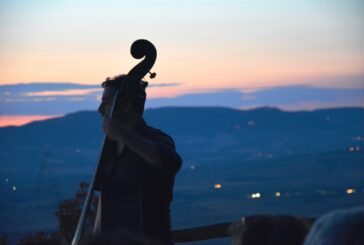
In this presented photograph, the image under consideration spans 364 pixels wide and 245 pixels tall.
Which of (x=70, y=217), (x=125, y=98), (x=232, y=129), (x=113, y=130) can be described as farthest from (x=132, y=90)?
(x=232, y=129)

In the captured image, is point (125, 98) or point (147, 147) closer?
point (147, 147)

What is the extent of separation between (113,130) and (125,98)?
1.07 feet

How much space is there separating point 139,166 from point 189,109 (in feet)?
614

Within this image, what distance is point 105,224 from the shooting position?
15.2ft

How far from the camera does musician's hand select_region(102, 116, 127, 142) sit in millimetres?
4566

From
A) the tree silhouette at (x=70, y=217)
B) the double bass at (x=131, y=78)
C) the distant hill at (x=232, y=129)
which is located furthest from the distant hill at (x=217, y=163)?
the double bass at (x=131, y=78)

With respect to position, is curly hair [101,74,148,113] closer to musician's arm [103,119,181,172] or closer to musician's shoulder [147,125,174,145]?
musician's shoulder [147,125,174,145]

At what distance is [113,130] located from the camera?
15.0 ft

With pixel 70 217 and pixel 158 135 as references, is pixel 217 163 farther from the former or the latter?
pixel 158 135

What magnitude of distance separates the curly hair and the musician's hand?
11.5 inches

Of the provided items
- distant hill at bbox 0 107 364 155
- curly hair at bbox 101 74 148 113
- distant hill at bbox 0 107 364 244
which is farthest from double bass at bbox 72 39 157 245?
distant hill at bbox 0 107 364 155

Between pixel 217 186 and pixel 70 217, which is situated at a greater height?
pixel 217 186

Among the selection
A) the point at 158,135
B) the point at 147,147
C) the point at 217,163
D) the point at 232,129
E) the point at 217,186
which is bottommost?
the point at 147,147

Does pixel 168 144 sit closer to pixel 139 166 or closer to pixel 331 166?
pixel 139 166
